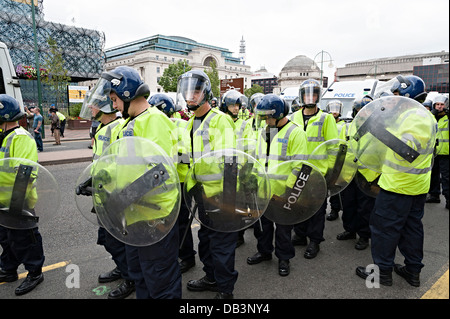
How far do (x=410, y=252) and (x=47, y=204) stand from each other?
3.69m

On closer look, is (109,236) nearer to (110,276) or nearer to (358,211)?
(110,276)

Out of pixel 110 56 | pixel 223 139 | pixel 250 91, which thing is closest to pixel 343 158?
pixel 223 139

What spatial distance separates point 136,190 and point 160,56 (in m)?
85.3

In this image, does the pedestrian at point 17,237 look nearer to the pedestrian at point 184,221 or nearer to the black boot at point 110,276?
the black boot at point 110,276

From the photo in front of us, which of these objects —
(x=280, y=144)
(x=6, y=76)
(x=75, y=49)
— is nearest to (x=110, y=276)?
(x=280, y=144)

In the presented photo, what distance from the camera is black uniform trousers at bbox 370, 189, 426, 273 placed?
280 cm

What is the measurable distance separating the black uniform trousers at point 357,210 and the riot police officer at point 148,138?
2.80 metres

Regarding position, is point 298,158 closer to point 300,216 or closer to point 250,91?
point 300,216

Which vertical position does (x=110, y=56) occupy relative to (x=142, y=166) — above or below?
above

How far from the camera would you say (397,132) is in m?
2.42

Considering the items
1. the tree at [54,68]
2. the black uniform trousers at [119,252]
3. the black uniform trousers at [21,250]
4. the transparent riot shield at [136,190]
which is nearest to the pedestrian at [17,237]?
the black uniform trousers at [21,250]

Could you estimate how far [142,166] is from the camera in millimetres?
1907

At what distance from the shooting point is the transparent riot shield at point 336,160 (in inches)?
140

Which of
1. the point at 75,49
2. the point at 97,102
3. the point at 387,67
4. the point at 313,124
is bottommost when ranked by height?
the point at 313,124
